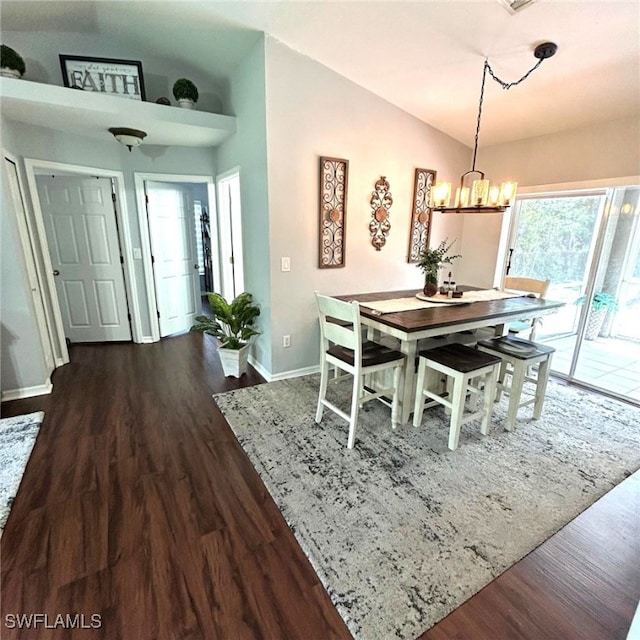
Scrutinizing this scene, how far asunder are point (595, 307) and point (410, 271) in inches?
75.1

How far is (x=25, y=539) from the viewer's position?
1669 mm

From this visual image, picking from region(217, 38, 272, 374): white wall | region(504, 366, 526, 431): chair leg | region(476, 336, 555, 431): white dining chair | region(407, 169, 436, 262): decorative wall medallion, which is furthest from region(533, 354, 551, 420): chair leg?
region(217, 38, 272, 374): white wall

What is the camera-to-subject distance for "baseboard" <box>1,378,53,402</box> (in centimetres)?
298

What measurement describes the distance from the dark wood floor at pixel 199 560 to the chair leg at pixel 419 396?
1.07 metres

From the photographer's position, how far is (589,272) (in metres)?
3.37

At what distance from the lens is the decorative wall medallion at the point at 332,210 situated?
3291 mm

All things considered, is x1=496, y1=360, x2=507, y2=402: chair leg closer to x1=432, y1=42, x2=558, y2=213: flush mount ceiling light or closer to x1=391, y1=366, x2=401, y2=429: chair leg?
x1=391, y1=366, x2=401, y2=429: chair leg

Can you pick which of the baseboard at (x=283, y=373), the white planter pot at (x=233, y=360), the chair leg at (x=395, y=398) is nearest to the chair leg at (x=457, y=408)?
the chair leg at (x=395, y=398)

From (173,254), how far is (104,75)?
2.09 metres

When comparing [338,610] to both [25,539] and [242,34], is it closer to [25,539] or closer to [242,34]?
[25,539]

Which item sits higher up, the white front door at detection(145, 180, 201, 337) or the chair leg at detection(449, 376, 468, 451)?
the white front door at detection(145, 180, 201, 337)

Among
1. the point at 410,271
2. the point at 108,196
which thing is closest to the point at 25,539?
the point at 108,196

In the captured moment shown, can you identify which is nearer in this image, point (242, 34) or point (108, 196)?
point (242, 34)

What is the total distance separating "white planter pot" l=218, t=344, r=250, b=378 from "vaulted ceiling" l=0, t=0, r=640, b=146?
270 centimetres
